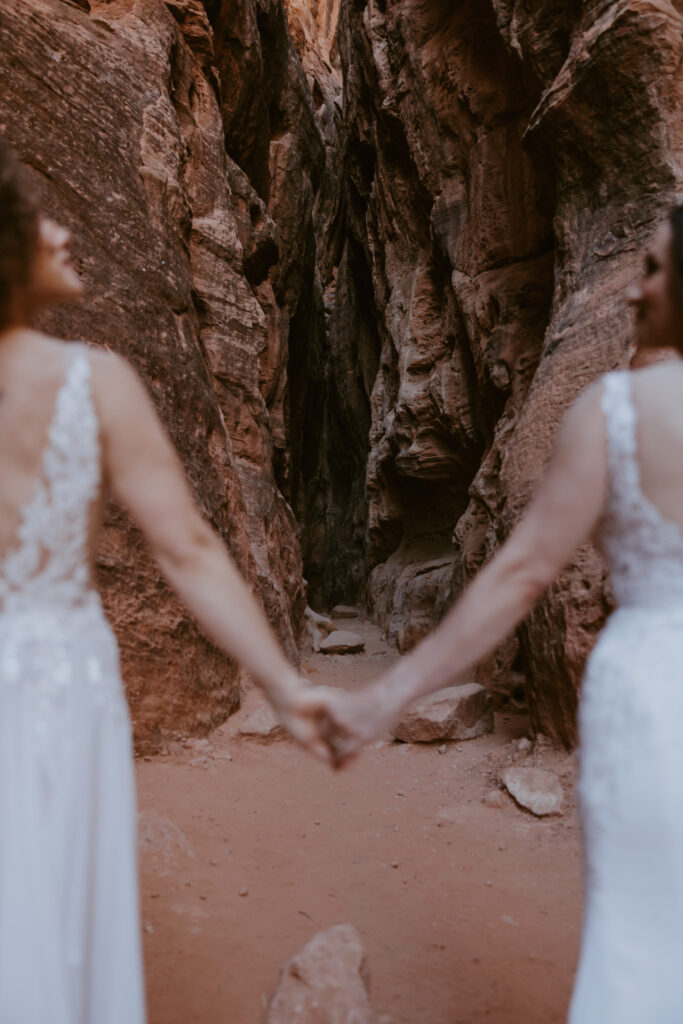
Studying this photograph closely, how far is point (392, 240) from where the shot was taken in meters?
14.3

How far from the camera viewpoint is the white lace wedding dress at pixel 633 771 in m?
1.28

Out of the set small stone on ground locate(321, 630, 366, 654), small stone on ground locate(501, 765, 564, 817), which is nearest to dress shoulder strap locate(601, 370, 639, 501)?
small stone on ground locate(501, 765, 564, 817)

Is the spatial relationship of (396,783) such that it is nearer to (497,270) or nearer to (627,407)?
(627,407)

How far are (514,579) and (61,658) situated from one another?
2.96 ft

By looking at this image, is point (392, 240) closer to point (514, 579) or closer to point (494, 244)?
point (494, 244)

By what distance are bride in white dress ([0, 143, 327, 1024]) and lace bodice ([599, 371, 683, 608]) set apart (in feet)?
2.76

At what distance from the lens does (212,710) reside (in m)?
5.20

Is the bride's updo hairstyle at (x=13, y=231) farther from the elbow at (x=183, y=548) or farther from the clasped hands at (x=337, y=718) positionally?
the clasped hands at (x=337, y=718)

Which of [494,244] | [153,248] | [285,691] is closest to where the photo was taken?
[285,691]

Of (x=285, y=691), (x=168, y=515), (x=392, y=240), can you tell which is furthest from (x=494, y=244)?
(x=168, y=515)

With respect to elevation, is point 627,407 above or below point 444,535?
below

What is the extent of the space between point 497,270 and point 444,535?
6.71m

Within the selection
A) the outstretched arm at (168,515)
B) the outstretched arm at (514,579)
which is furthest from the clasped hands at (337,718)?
the outstretched arm at (168,515)

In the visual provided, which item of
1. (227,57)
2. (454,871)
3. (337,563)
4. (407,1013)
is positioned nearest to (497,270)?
(227,57)
